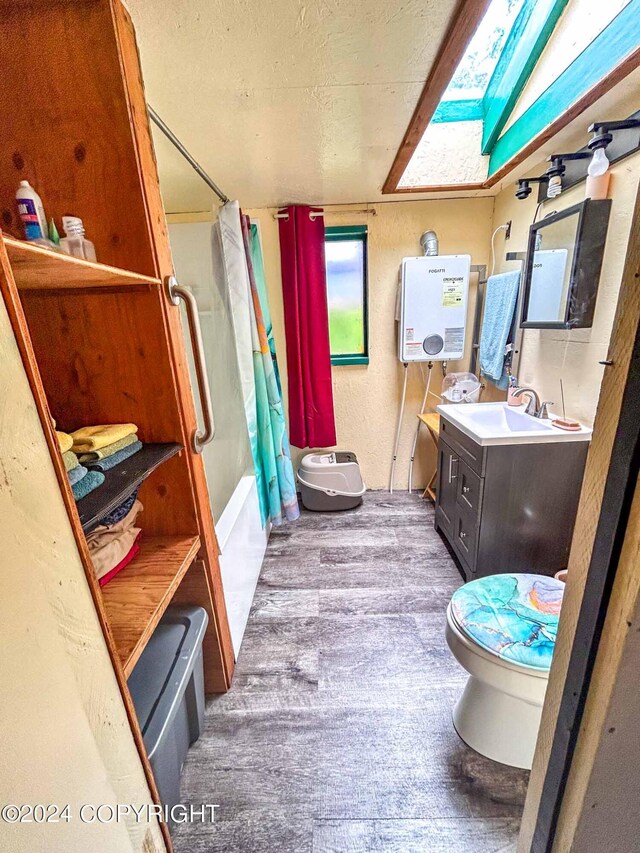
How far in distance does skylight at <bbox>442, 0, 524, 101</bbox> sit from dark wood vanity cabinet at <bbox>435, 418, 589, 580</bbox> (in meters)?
1.52

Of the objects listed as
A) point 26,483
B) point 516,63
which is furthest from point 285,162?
point 26,483

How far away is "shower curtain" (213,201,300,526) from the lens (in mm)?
1708

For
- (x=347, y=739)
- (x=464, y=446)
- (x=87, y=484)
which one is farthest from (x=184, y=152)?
(x=347, y=739)

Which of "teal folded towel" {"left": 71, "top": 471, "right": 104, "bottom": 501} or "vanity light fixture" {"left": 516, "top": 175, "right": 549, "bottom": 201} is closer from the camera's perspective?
"teal folded towel" {"left": 71, "top": 471, "right": 104, "bottom": 501}

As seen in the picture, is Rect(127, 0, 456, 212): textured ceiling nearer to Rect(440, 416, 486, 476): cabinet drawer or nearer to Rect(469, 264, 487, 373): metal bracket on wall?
Rect(469, 264, 487, 373): metal bracket on wall

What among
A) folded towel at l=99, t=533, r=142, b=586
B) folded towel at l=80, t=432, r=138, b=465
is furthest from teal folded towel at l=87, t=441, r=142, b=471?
folded towel at l=99, t=533, r=142, b=586

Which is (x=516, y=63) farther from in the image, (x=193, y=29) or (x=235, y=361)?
(x=235, y=361)

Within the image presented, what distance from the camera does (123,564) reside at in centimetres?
96

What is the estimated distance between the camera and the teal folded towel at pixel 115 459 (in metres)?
0.78

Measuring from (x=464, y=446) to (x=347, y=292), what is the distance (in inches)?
55.9

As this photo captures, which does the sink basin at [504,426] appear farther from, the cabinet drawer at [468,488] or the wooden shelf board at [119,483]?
the wooden shelf board at [119,483]

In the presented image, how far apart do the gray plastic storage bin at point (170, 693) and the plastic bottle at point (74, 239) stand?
40.6 inches

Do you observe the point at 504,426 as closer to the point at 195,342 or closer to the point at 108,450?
the point at 195,342

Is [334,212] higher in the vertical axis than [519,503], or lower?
higher
